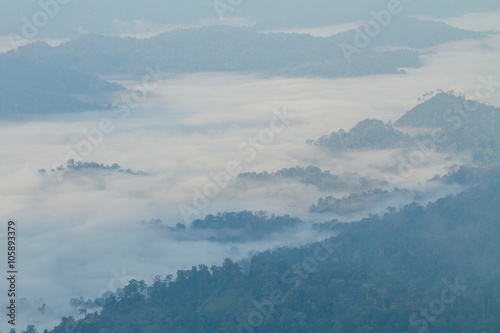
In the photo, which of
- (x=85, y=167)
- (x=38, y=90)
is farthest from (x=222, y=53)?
(x=85, y=167)

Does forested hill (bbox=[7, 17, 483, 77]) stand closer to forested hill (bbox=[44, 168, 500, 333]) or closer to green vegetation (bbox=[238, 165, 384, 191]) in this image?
green vegetation (bbox=[238, 165, 384, 191])

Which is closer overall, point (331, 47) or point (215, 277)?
point (215, 277)

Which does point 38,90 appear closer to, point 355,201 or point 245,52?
point 245,52

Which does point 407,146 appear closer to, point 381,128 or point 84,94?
point 381,128

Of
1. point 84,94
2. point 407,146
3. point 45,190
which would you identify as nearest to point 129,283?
point 45,190

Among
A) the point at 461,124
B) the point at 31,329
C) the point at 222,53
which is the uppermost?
the point at 222,53

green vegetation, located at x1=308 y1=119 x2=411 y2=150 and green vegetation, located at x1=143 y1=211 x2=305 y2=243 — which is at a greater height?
green vegetation, located at x1=308 y1=119 x2=411 y2=150

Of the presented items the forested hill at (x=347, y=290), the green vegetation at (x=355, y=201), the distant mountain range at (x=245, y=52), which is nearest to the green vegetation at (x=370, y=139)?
the green vegetation at (x=355, y=201)

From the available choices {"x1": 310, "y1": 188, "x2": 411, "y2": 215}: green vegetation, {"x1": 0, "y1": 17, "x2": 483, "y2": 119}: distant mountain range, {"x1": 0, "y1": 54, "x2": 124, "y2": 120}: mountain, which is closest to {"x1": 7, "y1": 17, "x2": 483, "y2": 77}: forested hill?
{"x1": 0, "y1": 17, "x2": 483, "y2": 119}: distant mountain range
